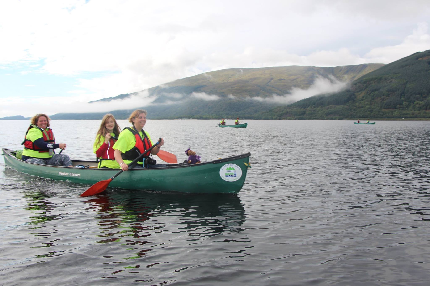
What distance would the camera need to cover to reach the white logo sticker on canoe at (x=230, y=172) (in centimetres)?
1305

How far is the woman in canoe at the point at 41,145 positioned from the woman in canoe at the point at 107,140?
226 cm

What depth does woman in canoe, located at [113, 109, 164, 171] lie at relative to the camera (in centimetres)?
1302

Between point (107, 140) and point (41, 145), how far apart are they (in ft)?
15.3

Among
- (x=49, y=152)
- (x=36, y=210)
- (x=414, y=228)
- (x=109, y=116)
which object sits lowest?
(x=414, y=228)

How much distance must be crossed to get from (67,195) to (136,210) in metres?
4.19

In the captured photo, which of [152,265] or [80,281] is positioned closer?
[80,281]

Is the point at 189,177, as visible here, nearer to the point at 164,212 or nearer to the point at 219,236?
the point at 164,212

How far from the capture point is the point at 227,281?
648 cm

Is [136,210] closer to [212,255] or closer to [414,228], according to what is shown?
[212,255]

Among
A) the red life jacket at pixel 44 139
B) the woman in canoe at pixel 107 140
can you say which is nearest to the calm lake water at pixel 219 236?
the woman in canoe at pixel 107 140

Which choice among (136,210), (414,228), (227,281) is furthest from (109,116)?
(414,228)

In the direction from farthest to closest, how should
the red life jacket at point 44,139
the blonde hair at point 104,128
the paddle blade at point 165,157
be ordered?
the red life jacket at point 44,139 → the paddle blade at point 165,157 → the blonde hair at point 104,128

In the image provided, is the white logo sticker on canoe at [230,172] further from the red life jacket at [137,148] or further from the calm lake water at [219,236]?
the red life jacket at [137,148]

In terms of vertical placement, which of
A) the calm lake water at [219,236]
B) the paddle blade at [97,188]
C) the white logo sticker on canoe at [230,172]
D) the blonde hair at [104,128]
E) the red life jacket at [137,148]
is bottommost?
the calm lake water at [219,236]
